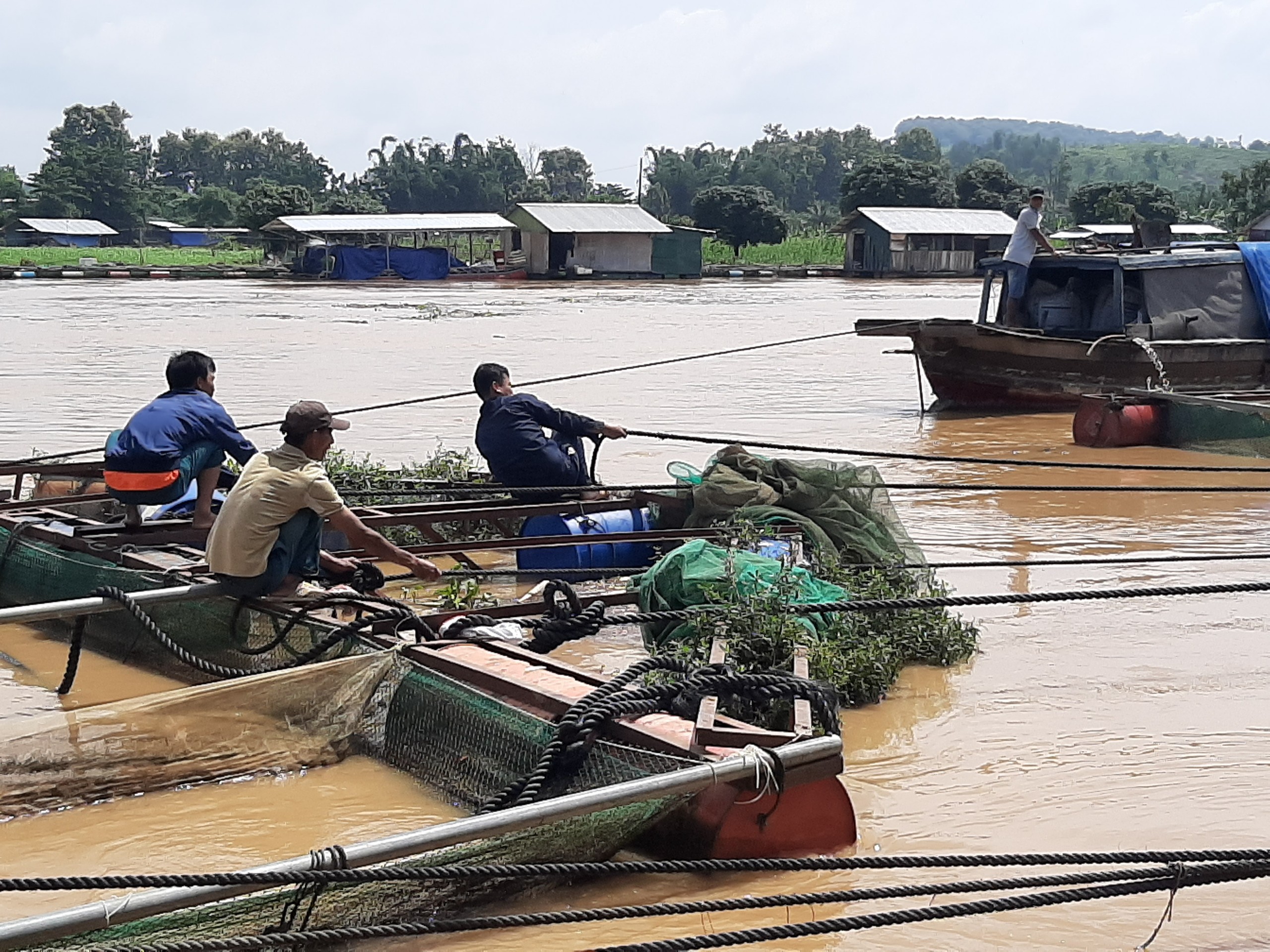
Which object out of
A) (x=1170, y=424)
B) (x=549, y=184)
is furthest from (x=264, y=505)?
(x=549, y=184)

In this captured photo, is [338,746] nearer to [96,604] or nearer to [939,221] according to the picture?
[96,604]

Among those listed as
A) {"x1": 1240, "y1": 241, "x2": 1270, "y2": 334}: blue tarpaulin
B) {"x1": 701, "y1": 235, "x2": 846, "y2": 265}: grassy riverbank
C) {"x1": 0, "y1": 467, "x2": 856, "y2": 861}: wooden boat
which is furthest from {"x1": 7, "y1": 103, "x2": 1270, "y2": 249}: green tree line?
{"x1": 0, "y1": 467, "x2": 856, "y2": 861}: wooden boat

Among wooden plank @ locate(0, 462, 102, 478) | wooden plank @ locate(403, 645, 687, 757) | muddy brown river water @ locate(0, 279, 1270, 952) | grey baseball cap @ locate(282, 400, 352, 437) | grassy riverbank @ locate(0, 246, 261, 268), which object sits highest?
grassy riverbank @ locate(0, 246, 261, 268)

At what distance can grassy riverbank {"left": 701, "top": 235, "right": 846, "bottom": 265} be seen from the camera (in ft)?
207

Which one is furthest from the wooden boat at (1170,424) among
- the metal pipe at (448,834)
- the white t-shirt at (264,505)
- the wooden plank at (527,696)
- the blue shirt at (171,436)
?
the metal pipe at (448,834)

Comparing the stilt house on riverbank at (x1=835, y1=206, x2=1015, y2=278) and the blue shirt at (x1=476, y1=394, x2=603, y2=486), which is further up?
the stilt house on riverbank at (x1=835, y1=206, x2=1015, y2=278)

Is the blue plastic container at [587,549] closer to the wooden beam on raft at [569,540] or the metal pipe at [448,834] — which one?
the wooden beam on raft at [569,540]

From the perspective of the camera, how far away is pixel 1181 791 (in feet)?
18.0

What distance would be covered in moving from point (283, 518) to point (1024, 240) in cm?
1266

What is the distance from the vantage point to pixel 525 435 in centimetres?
882

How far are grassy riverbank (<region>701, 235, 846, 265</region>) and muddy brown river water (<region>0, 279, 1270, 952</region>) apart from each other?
42424 millimetres

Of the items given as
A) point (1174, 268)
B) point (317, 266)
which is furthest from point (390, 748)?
point (317, 266)

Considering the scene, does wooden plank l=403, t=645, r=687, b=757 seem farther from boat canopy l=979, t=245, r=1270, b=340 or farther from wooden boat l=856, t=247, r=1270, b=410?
boat canopy l=979, t=245, r=1270, b=340

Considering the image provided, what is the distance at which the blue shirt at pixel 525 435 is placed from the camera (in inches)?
346
